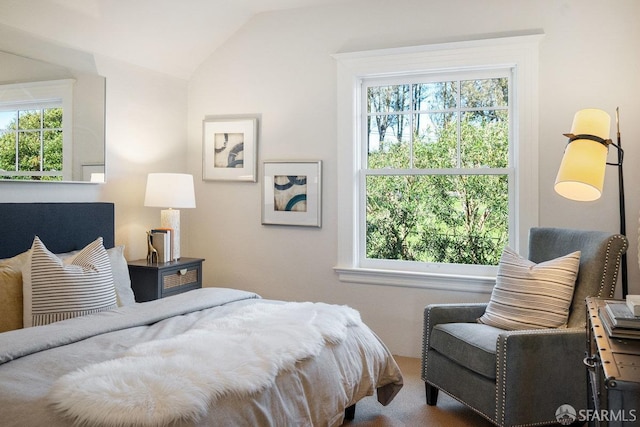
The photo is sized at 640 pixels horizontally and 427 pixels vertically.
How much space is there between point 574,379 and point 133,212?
3362 mm

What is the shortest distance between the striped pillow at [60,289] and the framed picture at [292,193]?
1.83 meters

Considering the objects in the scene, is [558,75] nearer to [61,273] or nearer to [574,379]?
[574,379]

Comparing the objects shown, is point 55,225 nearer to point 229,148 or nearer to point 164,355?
point 229,148

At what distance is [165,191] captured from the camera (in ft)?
14.1

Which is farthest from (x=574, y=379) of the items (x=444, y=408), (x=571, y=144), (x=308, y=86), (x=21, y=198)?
(x=21, y=198)

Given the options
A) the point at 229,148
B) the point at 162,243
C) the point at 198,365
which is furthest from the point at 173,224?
the point at 198,365

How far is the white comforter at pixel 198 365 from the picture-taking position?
1801mm

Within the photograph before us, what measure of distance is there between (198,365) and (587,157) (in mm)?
2113

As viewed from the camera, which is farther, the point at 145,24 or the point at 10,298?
the point at 145,24

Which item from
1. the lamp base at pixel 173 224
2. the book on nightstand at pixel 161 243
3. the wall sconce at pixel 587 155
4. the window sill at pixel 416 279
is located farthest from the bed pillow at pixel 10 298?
the wall sconce at pixel 587 155

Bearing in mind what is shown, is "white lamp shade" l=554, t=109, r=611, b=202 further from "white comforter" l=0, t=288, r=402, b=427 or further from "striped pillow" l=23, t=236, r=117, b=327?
"striped pillow" l=23, t=236, r=117, b=327

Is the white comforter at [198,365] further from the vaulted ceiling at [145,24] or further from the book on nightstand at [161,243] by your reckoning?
the vaulted ceiling at [145,24]

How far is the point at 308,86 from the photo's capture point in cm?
459

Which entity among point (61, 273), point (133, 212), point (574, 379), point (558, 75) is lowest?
point (574, 379)
